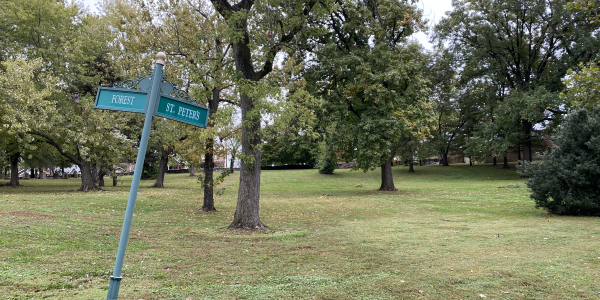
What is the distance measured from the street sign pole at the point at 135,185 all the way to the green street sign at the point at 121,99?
15 centimetres

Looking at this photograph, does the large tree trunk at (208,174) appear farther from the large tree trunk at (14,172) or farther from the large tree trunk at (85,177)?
the large tree trunk at (14,172)

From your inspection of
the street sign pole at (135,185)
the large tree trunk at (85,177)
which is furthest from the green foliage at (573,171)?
the large tree trunk at (85,177)

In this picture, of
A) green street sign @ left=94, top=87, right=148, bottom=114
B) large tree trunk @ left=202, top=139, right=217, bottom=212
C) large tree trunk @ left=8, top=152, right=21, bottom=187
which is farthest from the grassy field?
large tree trunk @ left=8, top=152, right=21, bottom=187

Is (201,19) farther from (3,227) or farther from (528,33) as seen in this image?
(528,33)

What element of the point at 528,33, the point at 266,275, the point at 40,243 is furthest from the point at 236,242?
the point at 528,33

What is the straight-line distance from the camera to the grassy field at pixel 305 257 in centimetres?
474

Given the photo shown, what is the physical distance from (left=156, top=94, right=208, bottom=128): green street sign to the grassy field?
2228 millimetres

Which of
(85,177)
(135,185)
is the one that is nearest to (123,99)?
(135,185)

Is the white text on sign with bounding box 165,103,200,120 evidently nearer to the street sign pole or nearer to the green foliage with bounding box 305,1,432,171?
the street sign pole

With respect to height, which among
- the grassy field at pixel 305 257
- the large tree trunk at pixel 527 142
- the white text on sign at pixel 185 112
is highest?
the large tree trunk at pixel 527 142

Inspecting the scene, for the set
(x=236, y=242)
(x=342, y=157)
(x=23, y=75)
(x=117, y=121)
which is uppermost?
(x=23, y=75)

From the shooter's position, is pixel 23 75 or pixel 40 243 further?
pixel 23 75

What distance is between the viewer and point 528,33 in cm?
3362

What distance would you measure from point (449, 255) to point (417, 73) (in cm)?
1351
